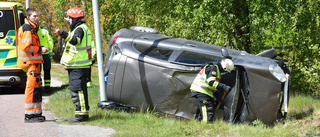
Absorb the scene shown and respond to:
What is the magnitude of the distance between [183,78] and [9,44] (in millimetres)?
5324

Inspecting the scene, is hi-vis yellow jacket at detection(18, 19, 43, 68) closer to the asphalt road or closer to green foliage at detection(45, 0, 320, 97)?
the asphalt road

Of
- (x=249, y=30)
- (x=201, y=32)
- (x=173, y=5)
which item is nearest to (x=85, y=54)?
(x=201, y=32)

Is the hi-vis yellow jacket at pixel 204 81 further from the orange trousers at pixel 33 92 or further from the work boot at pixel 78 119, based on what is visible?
the orange trousers at pixel 33 92

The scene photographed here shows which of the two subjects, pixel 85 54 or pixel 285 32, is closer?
pixel 85 54

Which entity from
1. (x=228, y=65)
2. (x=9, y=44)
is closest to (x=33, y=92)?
(x=228, y=65)

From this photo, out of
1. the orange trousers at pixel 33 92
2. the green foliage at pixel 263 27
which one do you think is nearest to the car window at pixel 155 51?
the orange trousers at pixel 33 92

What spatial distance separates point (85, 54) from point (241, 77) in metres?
2.41

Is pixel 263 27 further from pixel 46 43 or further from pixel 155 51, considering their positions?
pixel 46 43

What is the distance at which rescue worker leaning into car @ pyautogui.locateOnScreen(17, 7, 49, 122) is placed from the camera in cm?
650

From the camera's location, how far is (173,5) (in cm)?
1313

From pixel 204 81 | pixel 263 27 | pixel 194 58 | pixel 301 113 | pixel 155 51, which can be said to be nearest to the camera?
pixel 204 81

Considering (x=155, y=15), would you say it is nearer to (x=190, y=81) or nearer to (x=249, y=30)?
(x=249, y=30)

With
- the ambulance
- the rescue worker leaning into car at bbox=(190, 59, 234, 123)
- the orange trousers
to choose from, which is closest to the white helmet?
the rescue worker leaning into car at bbox=(190, 59, 234, 123)

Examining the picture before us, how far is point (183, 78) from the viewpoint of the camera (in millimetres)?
6602
